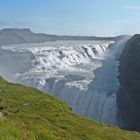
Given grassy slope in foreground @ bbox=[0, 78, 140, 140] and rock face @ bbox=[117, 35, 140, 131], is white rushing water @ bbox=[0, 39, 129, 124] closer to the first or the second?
rock face @ bbox=[117, 35, 140, 131]

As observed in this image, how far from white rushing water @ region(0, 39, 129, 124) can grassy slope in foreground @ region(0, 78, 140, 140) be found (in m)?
24.8

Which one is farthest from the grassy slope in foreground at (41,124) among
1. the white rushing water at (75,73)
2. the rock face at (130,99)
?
the white rushing water at (75,73)

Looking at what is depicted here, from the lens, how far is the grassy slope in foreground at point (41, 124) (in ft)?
39.3

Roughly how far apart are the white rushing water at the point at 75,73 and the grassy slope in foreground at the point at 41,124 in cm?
2479

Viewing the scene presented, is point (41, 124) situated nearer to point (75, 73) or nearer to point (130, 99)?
point (130, 99)

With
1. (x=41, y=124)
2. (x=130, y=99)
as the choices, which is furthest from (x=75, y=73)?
(x=41, y=124)

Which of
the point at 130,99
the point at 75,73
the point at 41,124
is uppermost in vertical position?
the point at 41,124

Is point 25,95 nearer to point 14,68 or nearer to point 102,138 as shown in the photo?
point 102,138

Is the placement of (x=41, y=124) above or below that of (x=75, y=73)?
above

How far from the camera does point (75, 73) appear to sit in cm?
10300

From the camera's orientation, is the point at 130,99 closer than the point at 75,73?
Yes

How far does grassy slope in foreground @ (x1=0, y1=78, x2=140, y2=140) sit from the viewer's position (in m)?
12.0

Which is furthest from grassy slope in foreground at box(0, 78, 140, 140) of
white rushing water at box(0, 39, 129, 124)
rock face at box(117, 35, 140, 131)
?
white rushing water at box(0, 39, 129, 124)

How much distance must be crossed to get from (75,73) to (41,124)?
82222 mm
